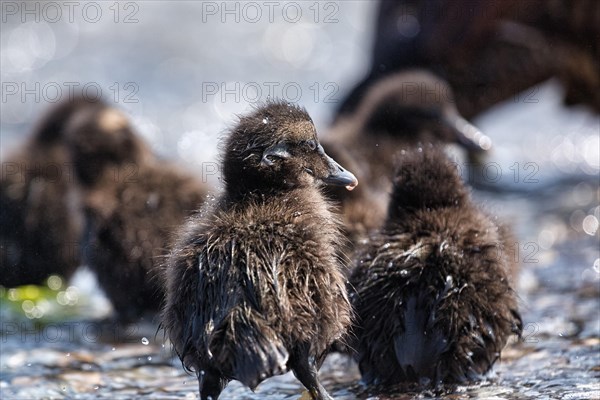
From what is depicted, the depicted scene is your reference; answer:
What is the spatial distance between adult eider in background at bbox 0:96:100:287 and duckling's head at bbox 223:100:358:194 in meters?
3.05

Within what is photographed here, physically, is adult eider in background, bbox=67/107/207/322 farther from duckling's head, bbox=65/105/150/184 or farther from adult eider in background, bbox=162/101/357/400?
adult eider in background, bbox=162/101/357/400

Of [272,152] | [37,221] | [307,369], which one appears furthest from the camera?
[37,221]

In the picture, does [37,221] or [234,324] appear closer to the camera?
[234,324]

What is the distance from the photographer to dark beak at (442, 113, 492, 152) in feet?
28.5

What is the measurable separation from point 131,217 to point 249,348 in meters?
2.82

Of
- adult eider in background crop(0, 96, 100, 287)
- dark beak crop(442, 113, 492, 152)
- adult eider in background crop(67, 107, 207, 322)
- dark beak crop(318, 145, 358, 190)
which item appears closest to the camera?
dark beak crop(318, 145, 358, 190)

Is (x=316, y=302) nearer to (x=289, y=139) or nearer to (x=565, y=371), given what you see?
(x=289, y=139)

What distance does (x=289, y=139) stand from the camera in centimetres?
495

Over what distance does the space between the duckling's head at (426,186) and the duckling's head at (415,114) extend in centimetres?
297

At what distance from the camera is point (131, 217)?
22.4ft

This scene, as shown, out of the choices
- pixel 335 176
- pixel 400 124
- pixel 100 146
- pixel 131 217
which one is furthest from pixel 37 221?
pixel 335 176

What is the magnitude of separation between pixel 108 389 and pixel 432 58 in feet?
19.3

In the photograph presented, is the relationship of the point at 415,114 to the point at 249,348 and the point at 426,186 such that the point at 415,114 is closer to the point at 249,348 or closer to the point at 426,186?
the point at 426,186

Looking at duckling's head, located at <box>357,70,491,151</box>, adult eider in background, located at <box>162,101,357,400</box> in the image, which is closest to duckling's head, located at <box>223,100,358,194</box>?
adult eider in background, located at <box>162,101,357,400</box>
